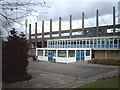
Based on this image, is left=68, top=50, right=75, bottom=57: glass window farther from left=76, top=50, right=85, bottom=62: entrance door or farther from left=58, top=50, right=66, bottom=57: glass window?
left=58, top=50, right=66, bottom=57: glass window

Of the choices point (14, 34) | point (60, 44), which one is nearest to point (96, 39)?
point (60, 44)

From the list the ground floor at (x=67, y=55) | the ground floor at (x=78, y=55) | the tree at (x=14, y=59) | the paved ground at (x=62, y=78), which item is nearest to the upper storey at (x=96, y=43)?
the ground floor at (x=78, y=55)

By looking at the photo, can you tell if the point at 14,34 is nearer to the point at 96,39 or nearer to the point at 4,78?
the point at 4,78

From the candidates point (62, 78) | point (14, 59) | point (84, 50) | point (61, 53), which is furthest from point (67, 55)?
point (14, 59)

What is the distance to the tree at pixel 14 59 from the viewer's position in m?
18.0

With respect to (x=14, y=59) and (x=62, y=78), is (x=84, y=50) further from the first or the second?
(x=14, y=59)

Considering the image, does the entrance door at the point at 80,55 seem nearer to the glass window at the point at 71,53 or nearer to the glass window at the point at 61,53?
the glass window at the point at 71,53

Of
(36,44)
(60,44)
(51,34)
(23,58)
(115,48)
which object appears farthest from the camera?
(36,44)

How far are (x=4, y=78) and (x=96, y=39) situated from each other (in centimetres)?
2869

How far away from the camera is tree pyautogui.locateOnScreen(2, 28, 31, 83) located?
1802 centimetres

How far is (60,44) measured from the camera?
51000mm

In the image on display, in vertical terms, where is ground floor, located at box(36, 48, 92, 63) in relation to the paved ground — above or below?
above

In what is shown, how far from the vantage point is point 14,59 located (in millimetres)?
18516

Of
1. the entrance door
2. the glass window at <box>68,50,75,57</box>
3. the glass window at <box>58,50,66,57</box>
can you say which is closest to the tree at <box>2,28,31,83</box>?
the entrance door
